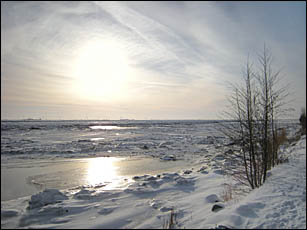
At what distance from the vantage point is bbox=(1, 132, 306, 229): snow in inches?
135

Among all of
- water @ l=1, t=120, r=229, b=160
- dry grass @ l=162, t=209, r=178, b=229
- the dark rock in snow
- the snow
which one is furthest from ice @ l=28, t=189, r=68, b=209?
the dark rock in snow

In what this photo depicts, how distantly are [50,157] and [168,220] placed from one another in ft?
30.6

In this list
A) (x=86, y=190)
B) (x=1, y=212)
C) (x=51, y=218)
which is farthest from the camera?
(x=86, y=190)

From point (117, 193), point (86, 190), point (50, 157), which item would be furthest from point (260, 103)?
point (50, 157)

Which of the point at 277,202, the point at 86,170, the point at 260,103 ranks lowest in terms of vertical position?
the point at 86,170

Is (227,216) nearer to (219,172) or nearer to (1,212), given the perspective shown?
(1,212)

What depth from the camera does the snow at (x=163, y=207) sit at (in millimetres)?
3420

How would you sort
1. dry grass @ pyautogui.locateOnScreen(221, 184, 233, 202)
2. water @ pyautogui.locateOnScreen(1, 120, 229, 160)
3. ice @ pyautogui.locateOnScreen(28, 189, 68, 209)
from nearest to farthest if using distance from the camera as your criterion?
ice @ pyautogui.locateOnScreen(28, 189, 68, 209) < dry grass @ pyautogui.locateOnScreen(221, 184, 233, 202) < water @ pyautogui.locateOnScreen(1, 120, 229, 160)

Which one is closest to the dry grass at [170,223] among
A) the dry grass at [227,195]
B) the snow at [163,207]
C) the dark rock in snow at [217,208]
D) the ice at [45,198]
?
the snow at [163,207]

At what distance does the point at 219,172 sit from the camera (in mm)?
8008

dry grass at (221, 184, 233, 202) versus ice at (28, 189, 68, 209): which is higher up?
ice at (28, 189, 68, 209)

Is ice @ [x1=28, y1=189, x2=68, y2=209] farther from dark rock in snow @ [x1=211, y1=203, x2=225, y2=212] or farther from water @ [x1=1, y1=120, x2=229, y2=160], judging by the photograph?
dark rock in snow @ [x1=211, y1=203, x2=225, y2=212]

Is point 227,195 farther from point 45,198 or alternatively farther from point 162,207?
point 45,198

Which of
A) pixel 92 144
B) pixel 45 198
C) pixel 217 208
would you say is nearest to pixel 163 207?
pixel 217 208
